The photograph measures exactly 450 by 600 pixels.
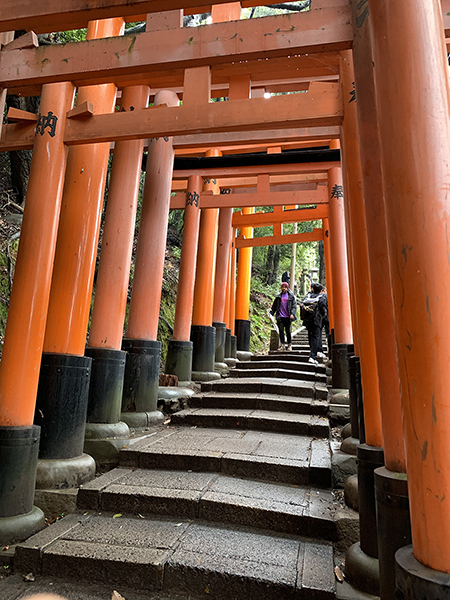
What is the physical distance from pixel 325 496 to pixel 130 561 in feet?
4.99

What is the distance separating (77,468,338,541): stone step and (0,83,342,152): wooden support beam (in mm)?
2829

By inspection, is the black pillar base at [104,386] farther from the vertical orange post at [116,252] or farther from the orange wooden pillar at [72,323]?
the orange wooden pillar at [72,323]

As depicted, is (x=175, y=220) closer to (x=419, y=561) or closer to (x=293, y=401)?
(x=293, y=401)

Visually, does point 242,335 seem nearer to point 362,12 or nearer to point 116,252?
point 116,252

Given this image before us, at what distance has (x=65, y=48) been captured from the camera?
3.32m

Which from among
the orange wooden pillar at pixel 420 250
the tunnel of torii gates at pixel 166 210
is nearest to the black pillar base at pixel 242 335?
the tunnel of torii gates at pixel 166 210

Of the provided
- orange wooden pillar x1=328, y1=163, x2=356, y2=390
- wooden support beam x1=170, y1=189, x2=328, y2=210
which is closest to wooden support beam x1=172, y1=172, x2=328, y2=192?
wooden support beam x1=170, y1=189, x2=328, y2=210

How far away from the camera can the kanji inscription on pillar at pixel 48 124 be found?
3404 mm

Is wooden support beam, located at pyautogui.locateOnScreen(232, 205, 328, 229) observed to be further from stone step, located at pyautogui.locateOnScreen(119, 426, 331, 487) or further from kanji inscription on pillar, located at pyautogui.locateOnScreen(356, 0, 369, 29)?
kanji inscription on pillar, located at pyautogui.locateOnScreen(356, 0, 369, 29)

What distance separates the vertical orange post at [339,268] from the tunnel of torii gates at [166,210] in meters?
0.04

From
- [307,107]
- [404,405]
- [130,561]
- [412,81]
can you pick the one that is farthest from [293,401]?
[412,81]

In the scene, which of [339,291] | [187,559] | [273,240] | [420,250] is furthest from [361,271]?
[273,240]

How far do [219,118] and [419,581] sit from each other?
3.01m

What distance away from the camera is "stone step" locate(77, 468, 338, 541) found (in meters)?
2.86
